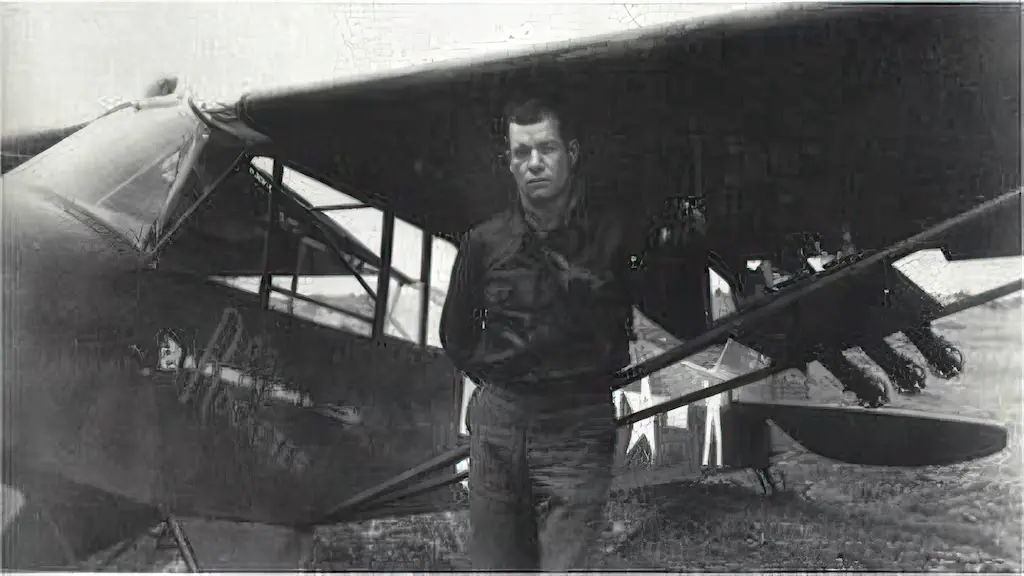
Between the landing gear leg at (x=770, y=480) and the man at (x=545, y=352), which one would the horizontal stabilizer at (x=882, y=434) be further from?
the man at (x=545, y=352)

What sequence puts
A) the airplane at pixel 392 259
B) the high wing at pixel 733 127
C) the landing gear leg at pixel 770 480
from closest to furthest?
the high wing at pixel 733 127
the airplane at pixel 392 259
the landing gear leg at pixel 770 480

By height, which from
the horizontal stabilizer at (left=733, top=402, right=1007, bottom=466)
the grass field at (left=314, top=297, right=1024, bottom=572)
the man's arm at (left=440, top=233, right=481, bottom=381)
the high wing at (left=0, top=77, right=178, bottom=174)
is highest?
the high wing at (left=0, top=77, right=178, bottom=174)

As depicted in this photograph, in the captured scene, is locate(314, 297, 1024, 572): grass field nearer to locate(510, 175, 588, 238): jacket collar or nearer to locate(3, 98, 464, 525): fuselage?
locate(3, 98, 464, 525): fuselage

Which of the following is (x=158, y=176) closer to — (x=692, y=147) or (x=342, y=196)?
(x=342, y=196)

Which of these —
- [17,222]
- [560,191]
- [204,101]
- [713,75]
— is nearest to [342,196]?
[204,101]

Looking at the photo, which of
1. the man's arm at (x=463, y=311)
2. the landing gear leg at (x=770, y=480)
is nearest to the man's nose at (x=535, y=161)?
the man's arm at (x=463, y=311)

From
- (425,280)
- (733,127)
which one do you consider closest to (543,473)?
(425,280)

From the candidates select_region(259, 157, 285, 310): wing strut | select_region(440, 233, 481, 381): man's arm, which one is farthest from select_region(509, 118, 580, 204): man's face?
select_region(259, 157, 285, 310): wing strut

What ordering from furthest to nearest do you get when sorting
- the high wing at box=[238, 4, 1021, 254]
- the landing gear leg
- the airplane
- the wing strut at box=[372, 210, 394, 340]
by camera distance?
the wing strut at box=[372, 210, 394, 340], the landing gear leg, the airplane, the high wing at box=[238, 4, 1021, 254]
